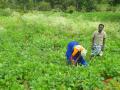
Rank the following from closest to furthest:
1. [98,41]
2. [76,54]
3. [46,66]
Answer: [46,66]
[76,54]
[98,41]

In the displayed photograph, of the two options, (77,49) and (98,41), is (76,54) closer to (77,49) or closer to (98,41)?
(77,49)

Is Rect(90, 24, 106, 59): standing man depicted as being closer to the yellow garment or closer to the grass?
the grass

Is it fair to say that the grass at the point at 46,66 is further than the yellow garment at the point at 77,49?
No

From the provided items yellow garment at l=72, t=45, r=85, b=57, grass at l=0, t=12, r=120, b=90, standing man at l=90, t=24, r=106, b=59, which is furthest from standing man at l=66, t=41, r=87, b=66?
standing man at l=90, t=24, r=106, b=59

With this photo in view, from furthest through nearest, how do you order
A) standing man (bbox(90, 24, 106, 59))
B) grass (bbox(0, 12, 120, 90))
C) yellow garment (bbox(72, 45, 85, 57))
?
standing man (bbox(90, 24, 106, 59)) < yellow garment (bbox(72, 45, 85, 57)) < grass (bbox(0, 12, 120, 90))

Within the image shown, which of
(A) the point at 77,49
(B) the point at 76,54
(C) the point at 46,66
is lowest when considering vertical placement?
(C) the point at 46,66

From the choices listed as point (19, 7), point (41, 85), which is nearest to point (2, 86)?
point (41, 85)

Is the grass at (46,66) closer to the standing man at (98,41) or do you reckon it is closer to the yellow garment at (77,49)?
the standing man at (98,41)

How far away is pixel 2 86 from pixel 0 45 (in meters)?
5.19

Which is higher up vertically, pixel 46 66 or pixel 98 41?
pixel 98 41

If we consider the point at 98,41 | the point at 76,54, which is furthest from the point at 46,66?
the point at 98,41

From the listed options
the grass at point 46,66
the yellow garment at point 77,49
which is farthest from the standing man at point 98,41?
the yellow garment at point 77,49

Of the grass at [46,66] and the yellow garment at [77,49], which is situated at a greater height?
the yellow garment at [77,49]

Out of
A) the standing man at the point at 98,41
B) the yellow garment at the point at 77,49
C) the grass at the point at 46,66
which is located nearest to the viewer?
the grass at the point at 46,66
